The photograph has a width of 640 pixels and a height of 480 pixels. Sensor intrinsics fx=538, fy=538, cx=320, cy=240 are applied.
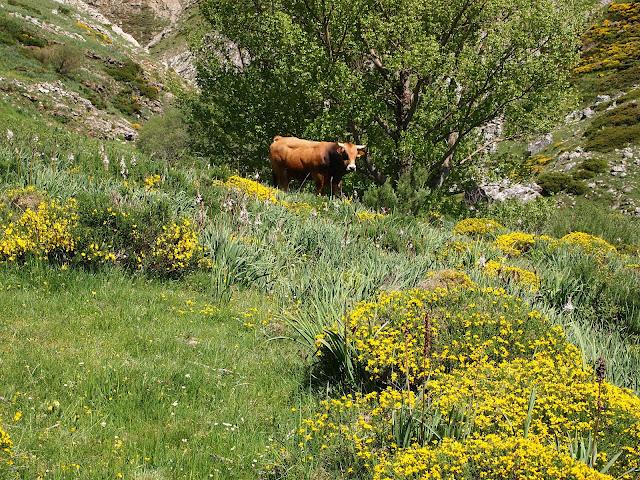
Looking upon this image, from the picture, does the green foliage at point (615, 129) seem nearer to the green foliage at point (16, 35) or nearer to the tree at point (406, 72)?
the tree at point (406, 72)

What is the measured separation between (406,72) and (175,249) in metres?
17.5

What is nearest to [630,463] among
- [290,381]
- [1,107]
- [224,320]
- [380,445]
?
[380,445]

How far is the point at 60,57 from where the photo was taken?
146ft

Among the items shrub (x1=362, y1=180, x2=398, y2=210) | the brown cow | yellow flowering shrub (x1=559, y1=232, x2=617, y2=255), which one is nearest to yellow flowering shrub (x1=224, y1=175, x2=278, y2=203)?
shrub (x1=362, y1=180, x2=398, y2=210)

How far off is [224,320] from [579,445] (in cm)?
418

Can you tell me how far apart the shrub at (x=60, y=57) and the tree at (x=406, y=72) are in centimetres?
2694

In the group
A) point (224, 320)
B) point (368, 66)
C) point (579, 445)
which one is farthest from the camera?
point (368, 66)

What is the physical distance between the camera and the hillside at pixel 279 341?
12.1 feet

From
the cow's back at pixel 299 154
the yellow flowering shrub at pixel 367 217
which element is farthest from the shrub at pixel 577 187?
the yellow flowering shrub at pixel 367 217

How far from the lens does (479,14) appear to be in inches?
882

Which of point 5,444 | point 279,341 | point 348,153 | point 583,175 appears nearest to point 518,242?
point 348,153

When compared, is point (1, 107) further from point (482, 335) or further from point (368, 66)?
point (482, 335)

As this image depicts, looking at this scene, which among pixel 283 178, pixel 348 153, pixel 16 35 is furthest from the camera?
pixel 16 35

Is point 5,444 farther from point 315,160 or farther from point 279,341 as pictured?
point 315,160
